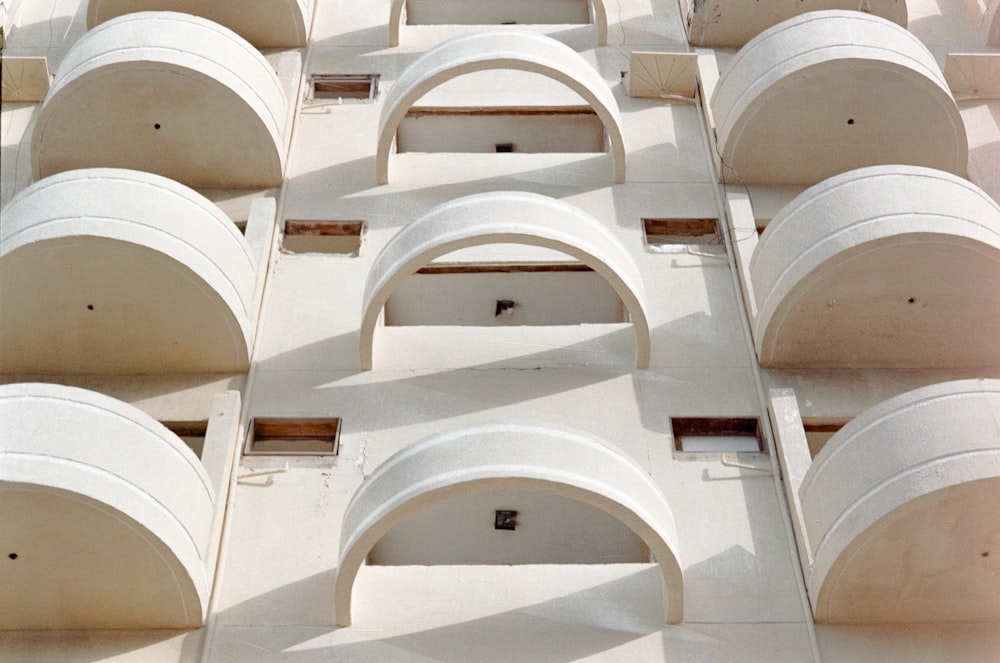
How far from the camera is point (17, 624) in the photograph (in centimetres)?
1959

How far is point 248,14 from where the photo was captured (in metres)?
30.1

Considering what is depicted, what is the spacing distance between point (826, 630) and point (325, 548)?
6920 millimetres

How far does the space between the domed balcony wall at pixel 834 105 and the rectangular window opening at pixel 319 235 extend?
6822 mm

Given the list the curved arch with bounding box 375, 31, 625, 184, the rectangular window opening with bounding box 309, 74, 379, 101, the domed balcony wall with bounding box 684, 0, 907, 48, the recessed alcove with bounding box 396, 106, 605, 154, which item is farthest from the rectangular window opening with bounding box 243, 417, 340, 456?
the domed balcony wall with bounding box 684, 0, 907, 48

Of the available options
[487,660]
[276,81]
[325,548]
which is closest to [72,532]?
[325,548]

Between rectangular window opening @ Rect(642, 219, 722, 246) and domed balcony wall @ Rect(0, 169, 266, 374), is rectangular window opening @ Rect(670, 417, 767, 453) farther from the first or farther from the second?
domed balcony wall @ Rect(0, 169, 266, 374)

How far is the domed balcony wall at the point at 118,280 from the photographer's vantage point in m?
22.1

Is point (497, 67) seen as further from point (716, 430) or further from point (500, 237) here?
point (716, 430)

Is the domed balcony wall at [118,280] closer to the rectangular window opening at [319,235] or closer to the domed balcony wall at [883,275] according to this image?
the rectangular window opening at [319,235]

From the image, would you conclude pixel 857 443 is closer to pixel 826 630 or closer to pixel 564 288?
pixel 826 630

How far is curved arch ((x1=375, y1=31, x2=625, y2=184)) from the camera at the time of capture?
25891mm

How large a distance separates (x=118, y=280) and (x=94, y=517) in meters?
4.92

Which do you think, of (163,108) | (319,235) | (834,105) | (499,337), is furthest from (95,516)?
(834,105)

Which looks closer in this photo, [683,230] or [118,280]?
[118,280]
